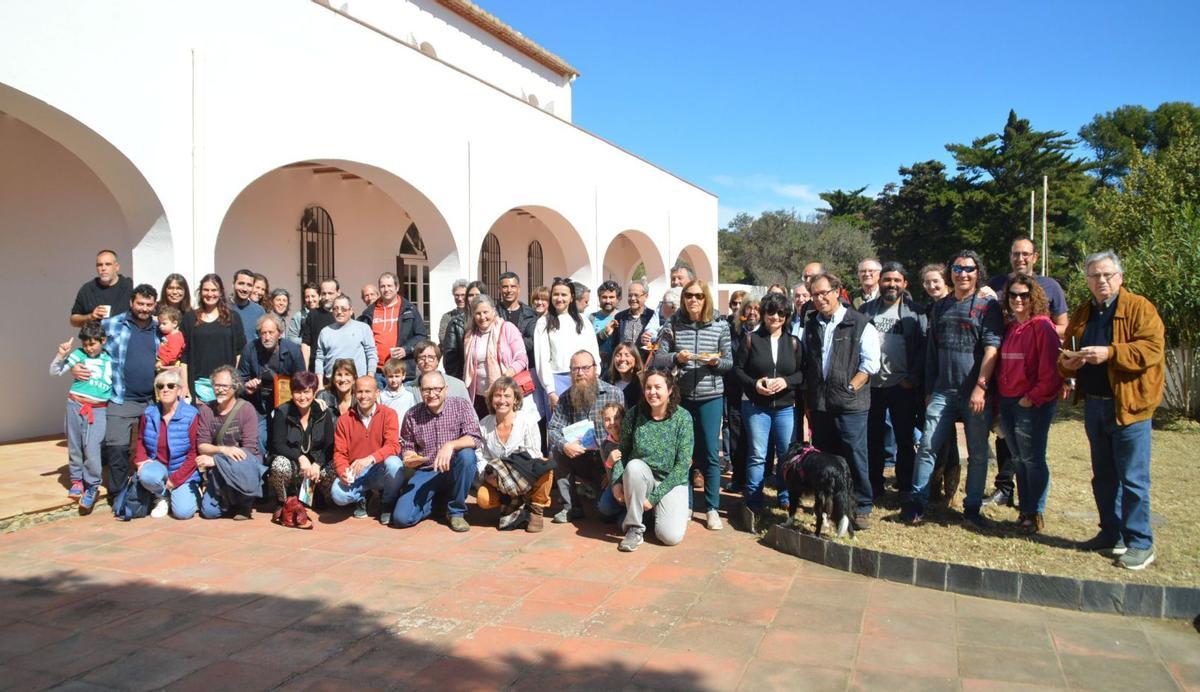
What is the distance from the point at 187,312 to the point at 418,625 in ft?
13.1

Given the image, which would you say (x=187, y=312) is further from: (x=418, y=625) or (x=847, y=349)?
(x=847, y=349)

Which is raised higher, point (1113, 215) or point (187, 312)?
point (1113, 215)

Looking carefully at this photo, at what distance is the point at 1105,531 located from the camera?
4.49m

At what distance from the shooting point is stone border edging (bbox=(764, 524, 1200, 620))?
3.72 meters

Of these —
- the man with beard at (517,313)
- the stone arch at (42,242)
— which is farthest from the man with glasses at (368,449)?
the stone arch at (42,242)

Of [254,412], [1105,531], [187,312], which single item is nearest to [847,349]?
[1105,531]

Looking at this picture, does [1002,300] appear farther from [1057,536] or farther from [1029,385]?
[1057,536]

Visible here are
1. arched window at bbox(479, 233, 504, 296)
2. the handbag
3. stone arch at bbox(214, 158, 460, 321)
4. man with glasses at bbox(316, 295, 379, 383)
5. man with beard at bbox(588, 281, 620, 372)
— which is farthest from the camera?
arched window at bbox(479, 233, 504, 296)

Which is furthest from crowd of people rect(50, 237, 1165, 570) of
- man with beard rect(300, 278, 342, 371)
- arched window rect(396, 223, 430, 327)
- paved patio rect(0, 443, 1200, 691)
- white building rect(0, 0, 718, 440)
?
arched window rect(396, 223, 430, 327)

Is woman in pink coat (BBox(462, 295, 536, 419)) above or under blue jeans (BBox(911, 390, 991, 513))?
above

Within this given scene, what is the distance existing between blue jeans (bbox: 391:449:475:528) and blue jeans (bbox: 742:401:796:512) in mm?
1966

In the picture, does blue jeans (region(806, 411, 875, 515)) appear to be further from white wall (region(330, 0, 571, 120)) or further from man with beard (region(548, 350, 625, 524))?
white wall (region(330, 0, 571, 120))

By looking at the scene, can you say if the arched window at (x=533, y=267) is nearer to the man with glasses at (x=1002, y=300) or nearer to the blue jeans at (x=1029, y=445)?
the man with glasses at (x=1002, y=300)

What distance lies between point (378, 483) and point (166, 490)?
63.2 inches
